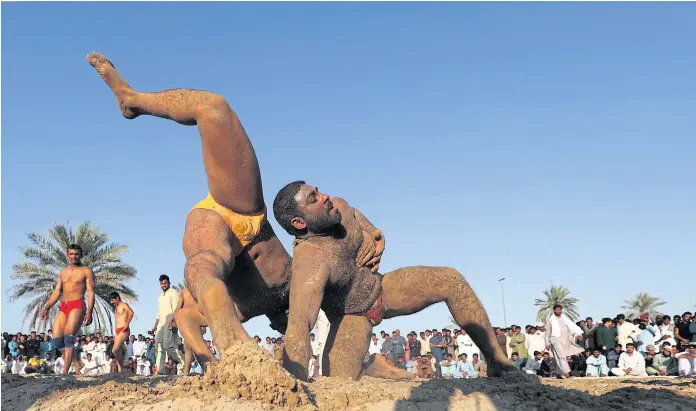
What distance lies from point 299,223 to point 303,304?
643 millimetres

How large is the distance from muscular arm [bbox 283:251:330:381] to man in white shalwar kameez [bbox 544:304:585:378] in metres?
9.48

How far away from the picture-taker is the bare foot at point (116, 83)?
4.52 metres

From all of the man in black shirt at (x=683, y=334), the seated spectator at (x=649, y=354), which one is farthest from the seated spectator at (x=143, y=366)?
the man in black shirt at (x=683, y=334)

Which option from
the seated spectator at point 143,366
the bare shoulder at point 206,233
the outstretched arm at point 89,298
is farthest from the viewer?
the seated spectator at point 143,366

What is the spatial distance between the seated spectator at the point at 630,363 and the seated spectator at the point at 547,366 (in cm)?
159

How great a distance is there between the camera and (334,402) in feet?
10.6

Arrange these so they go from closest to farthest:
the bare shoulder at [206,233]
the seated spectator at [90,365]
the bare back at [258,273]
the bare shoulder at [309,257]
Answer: the bare shoulder at [206,233] → the bare shoulder at [309,257] → the bare back at [258,273] → the seated spectator at [90,365]

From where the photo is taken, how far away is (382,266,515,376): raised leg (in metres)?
4.84

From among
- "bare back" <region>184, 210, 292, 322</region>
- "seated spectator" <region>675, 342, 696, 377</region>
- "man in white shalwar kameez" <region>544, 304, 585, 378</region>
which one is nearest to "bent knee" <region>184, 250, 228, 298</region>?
"bare back" <region>184, 210, 292, 322</region>

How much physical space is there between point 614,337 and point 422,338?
5745 mm

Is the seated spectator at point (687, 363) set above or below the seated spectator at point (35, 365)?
below

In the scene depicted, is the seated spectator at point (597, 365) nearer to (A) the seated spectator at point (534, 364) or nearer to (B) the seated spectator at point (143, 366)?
(A) the seated spectator at point (534, 364)

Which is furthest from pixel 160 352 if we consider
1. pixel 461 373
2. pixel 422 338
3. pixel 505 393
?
pixel 505 393

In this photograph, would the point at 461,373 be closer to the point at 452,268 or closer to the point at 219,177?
the point at 452,268
